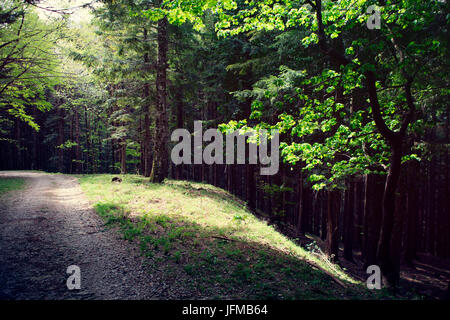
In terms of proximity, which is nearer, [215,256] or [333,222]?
[215,256]

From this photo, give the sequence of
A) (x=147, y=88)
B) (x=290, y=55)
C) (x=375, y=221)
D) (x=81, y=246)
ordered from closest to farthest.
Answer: (x=81, y=246) → (x=375, y=221) → (x=290, y=55) → (x=147, y=88)

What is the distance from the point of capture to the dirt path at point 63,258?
4.13 metres

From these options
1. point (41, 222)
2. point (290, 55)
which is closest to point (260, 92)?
point (290, 55)

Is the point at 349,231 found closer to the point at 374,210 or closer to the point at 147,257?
the point at 374,210

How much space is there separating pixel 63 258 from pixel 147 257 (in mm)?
1852

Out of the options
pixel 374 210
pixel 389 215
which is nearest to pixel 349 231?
pixel 374 210

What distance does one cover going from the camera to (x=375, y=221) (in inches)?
392

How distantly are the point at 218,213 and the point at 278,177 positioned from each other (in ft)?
15.1

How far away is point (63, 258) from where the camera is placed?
523cm

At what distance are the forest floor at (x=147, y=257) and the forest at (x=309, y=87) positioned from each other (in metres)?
2.70

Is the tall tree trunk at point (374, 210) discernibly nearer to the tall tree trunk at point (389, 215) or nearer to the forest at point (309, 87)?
the forest at point (309, 87)
